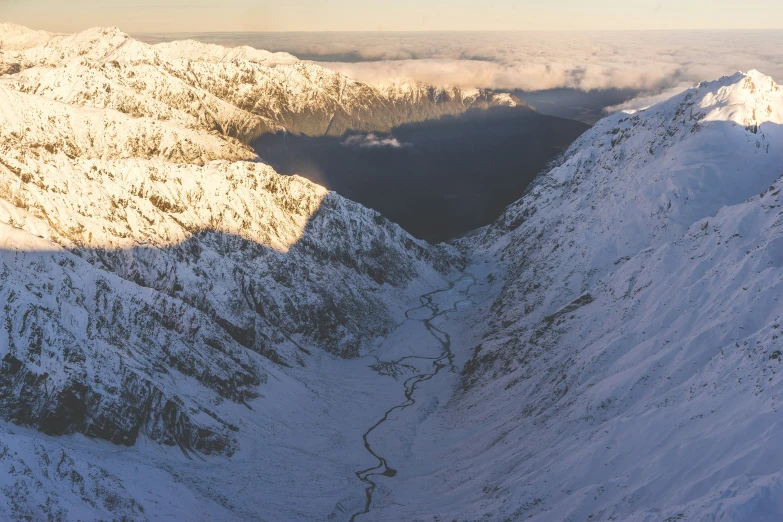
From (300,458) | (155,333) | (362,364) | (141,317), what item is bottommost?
(362,364)

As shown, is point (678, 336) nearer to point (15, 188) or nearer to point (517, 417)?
point (517, 417)

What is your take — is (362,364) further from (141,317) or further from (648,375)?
(648,375)

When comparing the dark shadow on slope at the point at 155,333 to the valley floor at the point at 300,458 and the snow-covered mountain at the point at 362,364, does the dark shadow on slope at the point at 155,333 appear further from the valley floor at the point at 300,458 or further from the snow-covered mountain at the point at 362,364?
the valley floor at the point at 300,458

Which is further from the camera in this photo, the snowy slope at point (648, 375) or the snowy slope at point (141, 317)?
the snowy slope at point (141, 317)

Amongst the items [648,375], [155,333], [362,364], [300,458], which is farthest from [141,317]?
[648,375]

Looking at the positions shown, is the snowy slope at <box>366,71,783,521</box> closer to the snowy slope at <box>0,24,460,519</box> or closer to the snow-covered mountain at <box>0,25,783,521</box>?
the snow-covered mountain at <box>0,25,783,521</box>

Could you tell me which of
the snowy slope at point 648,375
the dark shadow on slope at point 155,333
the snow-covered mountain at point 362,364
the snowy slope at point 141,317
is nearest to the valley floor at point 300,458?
the snow-covered mountain at point 362,364
